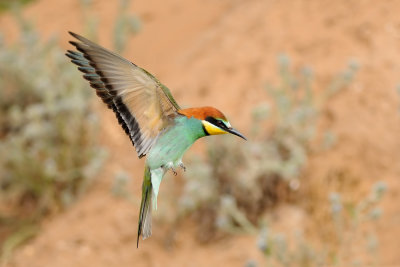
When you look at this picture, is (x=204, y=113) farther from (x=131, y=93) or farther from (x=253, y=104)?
(x=253, y=104)

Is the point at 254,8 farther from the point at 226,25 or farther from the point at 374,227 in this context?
the point at 374,227

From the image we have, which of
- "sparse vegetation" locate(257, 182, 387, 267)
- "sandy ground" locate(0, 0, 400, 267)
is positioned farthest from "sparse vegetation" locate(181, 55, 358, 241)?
"sparse vegetation" locate(257, 182, 387, 267)

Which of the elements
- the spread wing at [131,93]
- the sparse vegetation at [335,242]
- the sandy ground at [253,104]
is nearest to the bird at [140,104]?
the spread wing at [131,93]

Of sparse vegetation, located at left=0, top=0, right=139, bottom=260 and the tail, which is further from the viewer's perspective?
sparse vegetation, located at left=0, top=0, right=139, bottom=260

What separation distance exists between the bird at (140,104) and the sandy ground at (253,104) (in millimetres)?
2032

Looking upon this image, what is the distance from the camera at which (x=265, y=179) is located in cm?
377

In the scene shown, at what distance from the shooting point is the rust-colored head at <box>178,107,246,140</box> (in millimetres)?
1291

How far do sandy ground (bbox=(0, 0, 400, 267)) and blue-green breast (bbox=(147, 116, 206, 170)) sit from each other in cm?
207

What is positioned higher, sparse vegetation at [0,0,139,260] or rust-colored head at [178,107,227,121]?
sparse vegetation at [0,0,139,260]

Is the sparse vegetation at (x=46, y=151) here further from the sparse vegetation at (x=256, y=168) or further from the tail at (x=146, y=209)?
the tail at (x=146, y=209)

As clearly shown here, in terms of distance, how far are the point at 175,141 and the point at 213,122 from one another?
11 cm

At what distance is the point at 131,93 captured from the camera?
1.52 meters

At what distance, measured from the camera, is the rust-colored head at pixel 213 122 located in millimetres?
1291

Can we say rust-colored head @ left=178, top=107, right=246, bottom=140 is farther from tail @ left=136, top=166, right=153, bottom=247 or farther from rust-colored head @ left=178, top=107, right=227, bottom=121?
tail @ left=136, top=166, right=153, bottom=247
